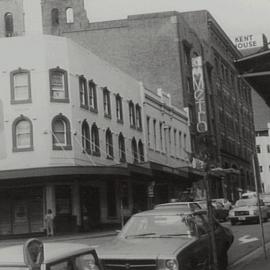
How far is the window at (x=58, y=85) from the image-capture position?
111 ft

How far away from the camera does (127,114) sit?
41594 mm

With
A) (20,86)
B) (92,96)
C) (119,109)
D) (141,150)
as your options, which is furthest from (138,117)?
(20,86)

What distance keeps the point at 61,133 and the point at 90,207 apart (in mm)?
5031

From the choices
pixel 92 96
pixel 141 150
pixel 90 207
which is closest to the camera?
pixel 90 207

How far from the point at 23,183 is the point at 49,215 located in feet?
8.27

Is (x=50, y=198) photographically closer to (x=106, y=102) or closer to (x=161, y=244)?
(x=106, y=102)

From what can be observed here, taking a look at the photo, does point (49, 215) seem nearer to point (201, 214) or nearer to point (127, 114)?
point (127, 114)

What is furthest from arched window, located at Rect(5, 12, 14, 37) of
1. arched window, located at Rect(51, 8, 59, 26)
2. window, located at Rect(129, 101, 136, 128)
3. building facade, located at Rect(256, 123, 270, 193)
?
building facade, located at Rect(256, 123, 270, 193)

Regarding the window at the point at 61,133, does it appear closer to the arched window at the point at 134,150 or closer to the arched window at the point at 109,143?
the arched window at the point at 109,143

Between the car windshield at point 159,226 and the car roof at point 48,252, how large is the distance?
4678 millimetres

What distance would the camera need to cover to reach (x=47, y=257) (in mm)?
5297

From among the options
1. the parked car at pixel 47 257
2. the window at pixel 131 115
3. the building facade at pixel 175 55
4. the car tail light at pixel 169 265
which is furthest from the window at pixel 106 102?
the parked car at pixel 47 257

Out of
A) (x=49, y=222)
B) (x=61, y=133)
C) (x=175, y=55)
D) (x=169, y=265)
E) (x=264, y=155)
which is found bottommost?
(x=169, y=265)

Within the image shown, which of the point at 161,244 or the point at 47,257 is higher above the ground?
the point at 47,257
